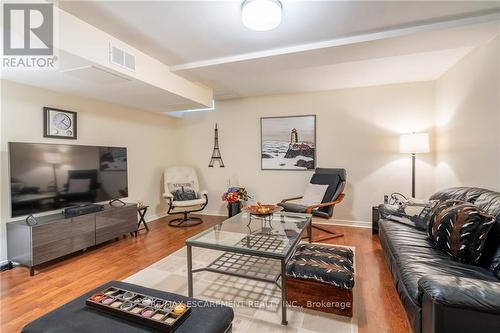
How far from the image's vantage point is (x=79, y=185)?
3172 mm

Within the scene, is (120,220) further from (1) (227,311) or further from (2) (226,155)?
(1) (227,311)

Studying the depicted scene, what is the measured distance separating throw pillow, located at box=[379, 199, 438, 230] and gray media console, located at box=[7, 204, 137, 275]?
348cm

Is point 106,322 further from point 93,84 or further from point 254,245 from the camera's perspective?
point 93,84

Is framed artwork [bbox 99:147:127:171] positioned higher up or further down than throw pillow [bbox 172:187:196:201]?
higher up

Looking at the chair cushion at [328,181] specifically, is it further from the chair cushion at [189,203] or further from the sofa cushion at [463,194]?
the chair cushion at [189,203]

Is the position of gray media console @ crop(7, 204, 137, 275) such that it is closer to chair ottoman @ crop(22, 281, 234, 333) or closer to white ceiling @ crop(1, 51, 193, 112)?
white ceiling @ crop(1, 51, 193, 112)

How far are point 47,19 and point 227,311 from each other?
2403mm

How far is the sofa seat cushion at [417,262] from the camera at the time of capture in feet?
5.08

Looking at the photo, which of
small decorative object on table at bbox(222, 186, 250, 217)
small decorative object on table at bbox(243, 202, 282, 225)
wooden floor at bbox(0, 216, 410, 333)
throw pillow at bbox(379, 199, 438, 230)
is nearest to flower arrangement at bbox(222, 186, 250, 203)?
small decorative object on table at bbox(222, 186, 250, 217)

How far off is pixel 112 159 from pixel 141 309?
9.71 feet

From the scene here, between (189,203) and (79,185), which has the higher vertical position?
(79,185)

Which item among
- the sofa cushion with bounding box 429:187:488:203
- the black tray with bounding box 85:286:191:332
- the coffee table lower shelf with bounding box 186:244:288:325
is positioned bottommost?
the coffee table lower shelf with bounding box 186:244:288:325

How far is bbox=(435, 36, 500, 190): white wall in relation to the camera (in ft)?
7.61

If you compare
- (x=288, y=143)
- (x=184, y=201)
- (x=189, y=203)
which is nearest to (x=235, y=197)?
(x=189, y=203)
